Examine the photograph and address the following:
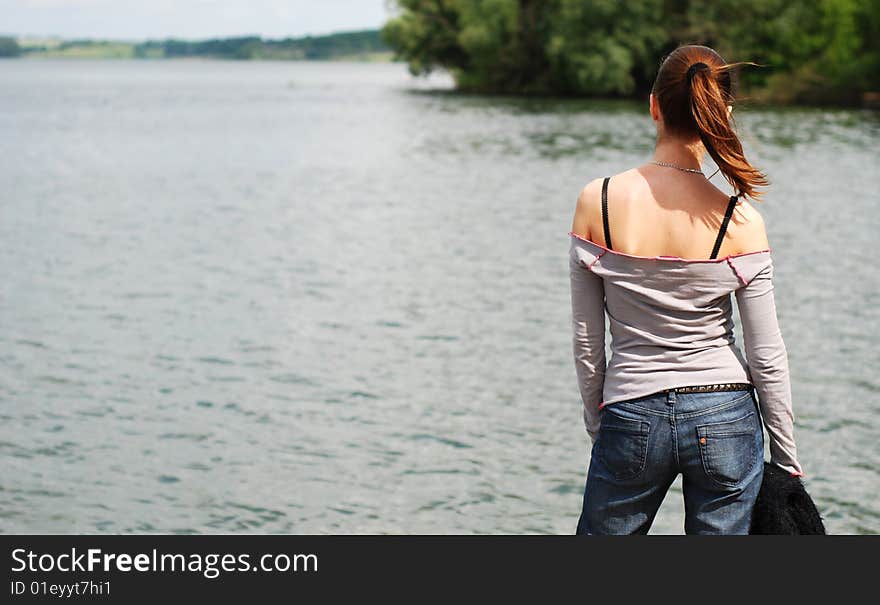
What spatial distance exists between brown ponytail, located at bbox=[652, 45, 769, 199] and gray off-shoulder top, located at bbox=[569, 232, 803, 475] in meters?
0.26

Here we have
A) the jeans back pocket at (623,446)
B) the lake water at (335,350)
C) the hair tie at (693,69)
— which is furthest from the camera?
the lake water at (335,350)

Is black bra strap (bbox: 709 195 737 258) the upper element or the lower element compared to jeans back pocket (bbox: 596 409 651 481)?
upper

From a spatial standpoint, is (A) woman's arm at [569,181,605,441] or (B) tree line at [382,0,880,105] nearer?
(A) woman's arm at [569,181,605,441]

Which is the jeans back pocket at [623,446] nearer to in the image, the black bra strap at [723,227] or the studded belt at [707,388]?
the studded belt at [707,388]

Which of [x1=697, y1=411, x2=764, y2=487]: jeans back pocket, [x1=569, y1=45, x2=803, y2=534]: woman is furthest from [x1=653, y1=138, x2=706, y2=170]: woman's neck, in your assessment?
[x1=697, y1=411, x2=764, y2=487]: jeans back pocket

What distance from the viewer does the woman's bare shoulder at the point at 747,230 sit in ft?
11.1

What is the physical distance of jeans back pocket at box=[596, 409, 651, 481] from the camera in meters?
3.43

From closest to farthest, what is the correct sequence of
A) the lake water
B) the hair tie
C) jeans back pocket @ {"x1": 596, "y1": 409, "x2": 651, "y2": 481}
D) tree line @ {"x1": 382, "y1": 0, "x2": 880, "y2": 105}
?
the hair tie < jeans back pocket @ {"x1": 596, "y1": 409, "x2": 651, "y2": 481} < the lake water < tree line @ {"x1": 382, "y1": 0, "x2": 880, "y2": 105}

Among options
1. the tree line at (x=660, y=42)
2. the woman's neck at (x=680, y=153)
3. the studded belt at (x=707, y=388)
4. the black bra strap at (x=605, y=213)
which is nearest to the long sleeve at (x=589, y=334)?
the black bra strap at (x=605, y=213)

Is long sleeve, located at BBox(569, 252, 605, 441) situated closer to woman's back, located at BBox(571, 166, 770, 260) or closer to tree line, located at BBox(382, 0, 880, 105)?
woman's back, located at BBox(571, 166, 770, 260)

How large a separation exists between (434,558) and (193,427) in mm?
7022

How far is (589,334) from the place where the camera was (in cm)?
357

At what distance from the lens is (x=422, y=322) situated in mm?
14438

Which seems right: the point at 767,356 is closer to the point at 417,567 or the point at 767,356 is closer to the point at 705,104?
the point at 705,104
